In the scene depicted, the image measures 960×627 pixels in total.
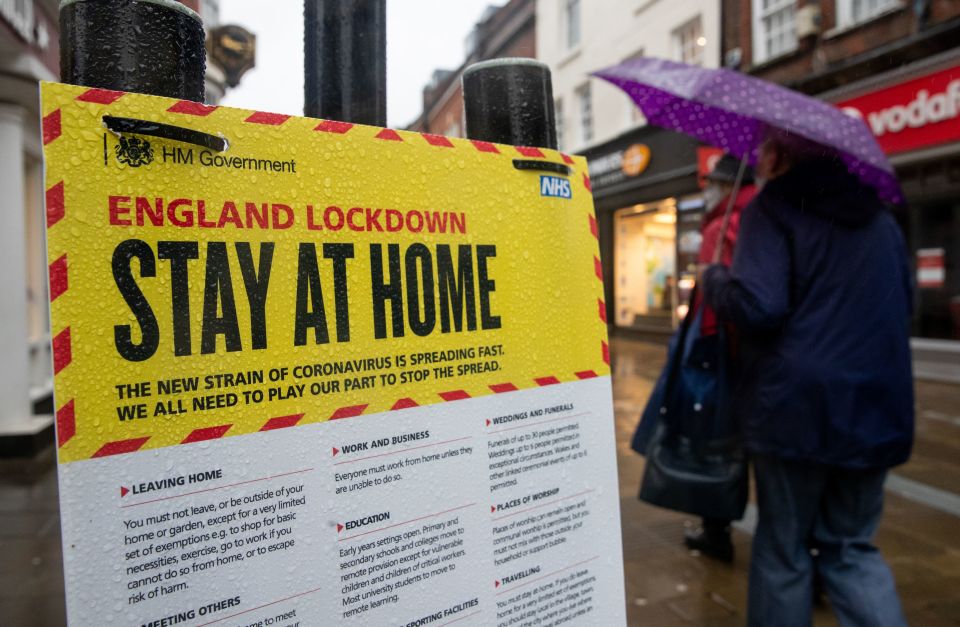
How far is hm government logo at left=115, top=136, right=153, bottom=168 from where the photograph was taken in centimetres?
81

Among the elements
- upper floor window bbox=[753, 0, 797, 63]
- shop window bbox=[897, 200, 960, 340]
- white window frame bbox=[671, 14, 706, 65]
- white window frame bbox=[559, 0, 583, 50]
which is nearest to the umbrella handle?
shop window bbox=[897, 200, 960, 340]

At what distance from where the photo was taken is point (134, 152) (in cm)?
82

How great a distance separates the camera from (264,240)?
2.96 feet

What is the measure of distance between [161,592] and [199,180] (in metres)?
0.57

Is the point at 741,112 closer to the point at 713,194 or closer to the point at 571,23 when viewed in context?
the point at 713,194

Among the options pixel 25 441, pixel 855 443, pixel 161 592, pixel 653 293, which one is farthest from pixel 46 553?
pixel 653 293

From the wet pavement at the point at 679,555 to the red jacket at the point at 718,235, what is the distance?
1.30 metres

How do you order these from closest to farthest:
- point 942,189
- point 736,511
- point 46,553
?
point 736,511 < point 46,553 < point 942,189

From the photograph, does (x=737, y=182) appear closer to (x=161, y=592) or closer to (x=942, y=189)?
(x=161, y=592)

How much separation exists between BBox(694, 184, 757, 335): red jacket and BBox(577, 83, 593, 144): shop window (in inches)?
554

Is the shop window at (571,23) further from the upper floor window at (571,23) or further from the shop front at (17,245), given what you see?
the shop front at (17,245)

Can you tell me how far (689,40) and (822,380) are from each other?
13582 millimetres

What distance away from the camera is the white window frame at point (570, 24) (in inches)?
600

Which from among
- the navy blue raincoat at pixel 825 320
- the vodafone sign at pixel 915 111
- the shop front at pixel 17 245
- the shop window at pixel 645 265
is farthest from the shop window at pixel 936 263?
the shop front at pixel 17 245
